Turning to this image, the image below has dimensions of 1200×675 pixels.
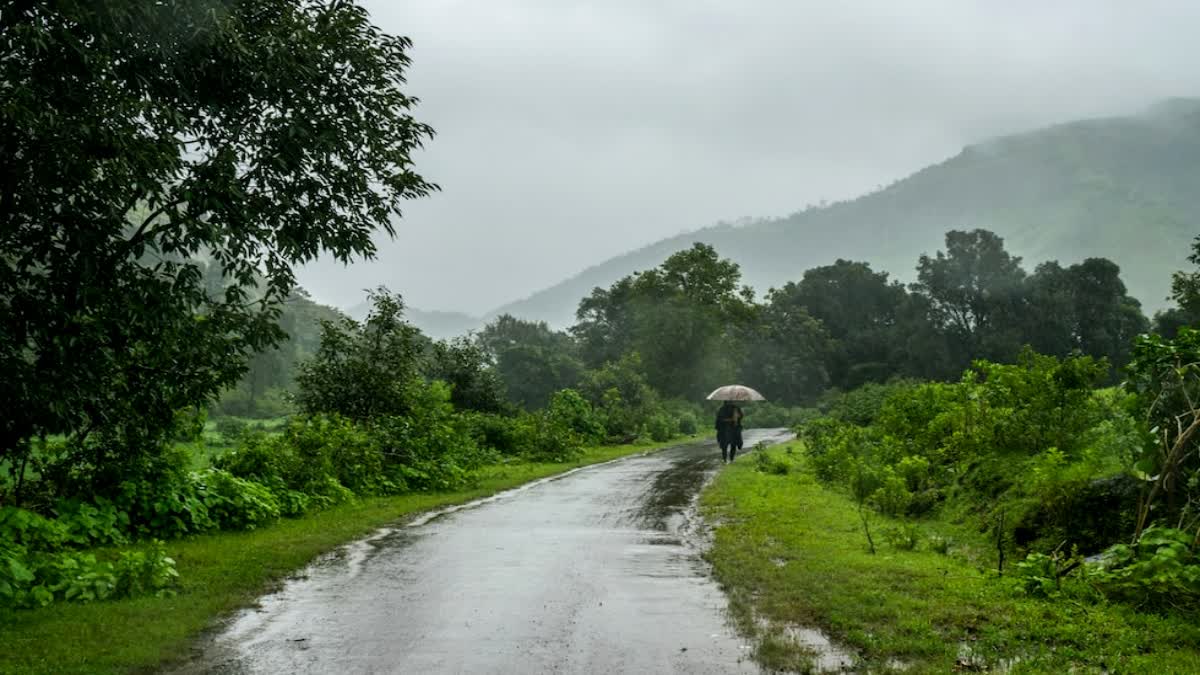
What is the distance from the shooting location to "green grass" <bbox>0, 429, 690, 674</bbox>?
6969 mm

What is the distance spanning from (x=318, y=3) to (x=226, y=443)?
37688 millimetres

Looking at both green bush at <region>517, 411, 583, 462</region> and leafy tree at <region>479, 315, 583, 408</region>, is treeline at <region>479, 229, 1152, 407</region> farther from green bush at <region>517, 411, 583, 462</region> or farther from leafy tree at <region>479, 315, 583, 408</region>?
green bush at <region>517, 411, 583, 462</region>

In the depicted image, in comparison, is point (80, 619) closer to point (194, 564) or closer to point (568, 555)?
point (194, 564)

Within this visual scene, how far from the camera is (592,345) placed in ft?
257

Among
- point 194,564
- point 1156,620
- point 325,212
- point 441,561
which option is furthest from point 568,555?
point 1156,620

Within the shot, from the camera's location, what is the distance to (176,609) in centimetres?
855

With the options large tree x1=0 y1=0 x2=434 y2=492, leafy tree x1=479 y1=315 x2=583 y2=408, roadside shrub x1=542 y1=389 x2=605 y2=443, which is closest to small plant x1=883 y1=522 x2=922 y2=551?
large tree x1=0 y1=0 x2=434 y2=492

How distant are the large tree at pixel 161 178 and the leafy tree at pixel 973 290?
72.1 metres

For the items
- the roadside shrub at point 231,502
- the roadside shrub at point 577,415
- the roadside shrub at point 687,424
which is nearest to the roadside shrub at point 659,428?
the roadside shrub at point 687,424

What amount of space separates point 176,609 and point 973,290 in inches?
3079

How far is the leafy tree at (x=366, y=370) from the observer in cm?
2205

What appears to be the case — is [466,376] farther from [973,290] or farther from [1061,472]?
[973,290]

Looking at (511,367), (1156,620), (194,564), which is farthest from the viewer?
(511,367)

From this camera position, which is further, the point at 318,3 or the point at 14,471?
the point at 14,471
